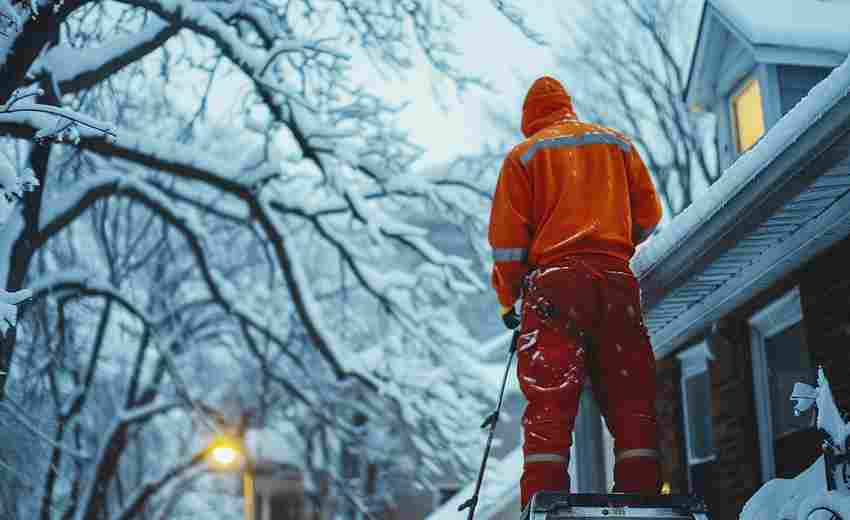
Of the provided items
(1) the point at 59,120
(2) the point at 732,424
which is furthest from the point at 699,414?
(1) the point at 59,120

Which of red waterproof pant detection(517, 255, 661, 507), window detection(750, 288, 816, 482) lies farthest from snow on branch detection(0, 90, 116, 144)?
window detection(750, 288, 816, 482)

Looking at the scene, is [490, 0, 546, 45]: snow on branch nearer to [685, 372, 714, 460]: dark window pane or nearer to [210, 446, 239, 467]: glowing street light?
[685, 372, 714, 460]: dark window pane

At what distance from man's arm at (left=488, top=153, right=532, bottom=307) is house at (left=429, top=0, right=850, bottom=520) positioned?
2.70 feet

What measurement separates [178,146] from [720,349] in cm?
426

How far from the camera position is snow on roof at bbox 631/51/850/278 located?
3.82 meters

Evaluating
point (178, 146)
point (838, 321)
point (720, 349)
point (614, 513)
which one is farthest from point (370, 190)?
point (614, 513)

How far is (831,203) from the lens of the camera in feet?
15.3

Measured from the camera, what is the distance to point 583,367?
4059mm

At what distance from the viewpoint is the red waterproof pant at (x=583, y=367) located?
3.86 m

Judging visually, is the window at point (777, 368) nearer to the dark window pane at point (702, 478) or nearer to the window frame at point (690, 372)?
the window frame at point (690, 372)

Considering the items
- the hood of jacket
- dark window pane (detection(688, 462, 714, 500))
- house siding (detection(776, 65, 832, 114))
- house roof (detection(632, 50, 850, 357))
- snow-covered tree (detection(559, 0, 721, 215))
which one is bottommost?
dark window pane (detection(688, 462, 714, 500))

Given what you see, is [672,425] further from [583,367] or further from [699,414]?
[583,367]

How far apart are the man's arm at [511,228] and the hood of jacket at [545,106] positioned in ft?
1.19

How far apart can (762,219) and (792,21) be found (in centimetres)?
498
